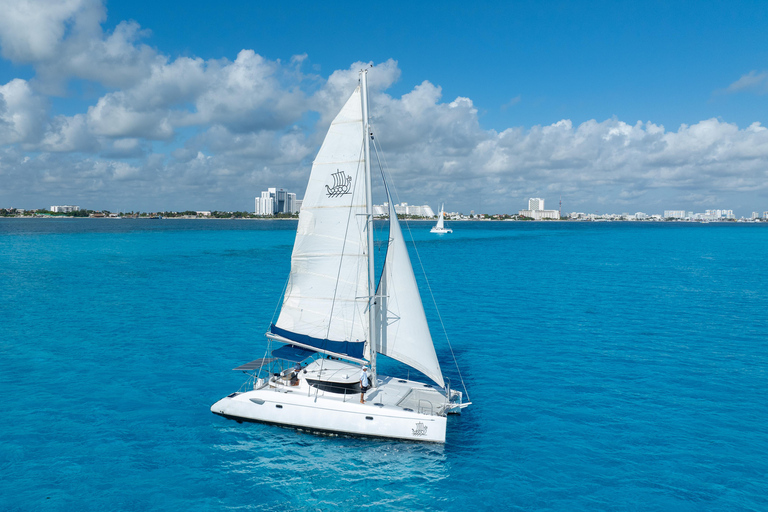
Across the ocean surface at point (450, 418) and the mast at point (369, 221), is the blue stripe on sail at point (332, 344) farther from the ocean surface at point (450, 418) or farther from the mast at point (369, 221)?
the ocean surface at point (450, 418)

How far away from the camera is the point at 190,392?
27.6 metres

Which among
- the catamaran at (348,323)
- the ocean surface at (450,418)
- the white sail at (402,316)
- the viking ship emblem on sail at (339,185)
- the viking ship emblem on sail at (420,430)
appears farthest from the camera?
the white sail at (402,316)

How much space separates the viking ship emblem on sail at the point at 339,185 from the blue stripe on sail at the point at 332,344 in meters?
7.41

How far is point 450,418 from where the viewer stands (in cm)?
2455

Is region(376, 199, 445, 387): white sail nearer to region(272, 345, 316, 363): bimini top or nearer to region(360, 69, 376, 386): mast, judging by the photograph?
region(360, 69, 376, 386): mast

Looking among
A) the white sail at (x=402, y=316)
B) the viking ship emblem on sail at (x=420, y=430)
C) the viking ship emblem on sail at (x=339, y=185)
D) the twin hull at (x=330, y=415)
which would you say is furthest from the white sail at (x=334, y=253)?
the viking ship emblem on sail at (x=420, y=430)

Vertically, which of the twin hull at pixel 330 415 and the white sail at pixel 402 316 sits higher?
the white sail at pixel 402 316

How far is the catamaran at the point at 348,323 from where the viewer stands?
859 inches

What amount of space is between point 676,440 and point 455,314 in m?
26.6

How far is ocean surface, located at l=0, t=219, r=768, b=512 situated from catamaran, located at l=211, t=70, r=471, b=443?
1296 mm

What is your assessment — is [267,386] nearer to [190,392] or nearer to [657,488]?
[190,392]

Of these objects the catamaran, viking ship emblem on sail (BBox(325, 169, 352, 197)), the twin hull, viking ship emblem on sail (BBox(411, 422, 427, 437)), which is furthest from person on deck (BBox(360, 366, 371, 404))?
viking ship emblem on sail (BBox(325, 169, 352, 197))

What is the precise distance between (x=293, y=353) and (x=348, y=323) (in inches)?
133

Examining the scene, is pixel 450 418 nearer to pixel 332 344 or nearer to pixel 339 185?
pixel 332 344
